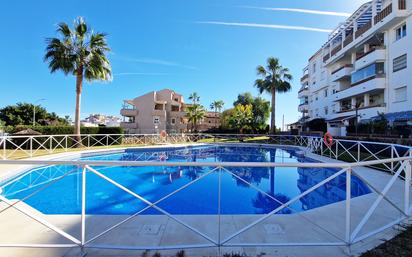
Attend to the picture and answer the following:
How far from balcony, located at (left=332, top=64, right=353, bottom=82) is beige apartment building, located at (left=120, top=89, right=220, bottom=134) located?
27095mm

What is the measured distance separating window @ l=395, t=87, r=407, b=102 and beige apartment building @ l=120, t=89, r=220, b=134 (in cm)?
3215

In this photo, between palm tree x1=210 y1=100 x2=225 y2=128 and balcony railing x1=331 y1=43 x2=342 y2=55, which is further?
palm tree x1=210 y1=100 x2=225 y2=128

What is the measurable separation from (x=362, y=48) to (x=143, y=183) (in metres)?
28.0

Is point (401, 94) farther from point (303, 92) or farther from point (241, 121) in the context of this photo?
point (303, 92)

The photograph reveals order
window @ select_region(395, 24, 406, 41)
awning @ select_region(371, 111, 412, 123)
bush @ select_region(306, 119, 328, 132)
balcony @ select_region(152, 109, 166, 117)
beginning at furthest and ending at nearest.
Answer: balcony @ select_region(152, 109, 166, 117)
bush @ select_region(306, 119, 328, 132)
window @ select_region(395, 24, 406, 41)
awning @ select_region(371, 111, 412, 123)

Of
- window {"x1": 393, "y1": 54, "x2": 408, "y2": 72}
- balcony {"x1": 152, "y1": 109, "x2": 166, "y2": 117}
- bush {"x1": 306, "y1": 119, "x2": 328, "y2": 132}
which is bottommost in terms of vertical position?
bush {"x1": 306, "y1": 119, "x2": 328, "y2": 132}

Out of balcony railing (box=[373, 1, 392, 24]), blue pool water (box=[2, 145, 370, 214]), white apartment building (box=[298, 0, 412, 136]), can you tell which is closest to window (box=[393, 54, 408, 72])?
white apartment building (box=[298, 0, 412, 136])

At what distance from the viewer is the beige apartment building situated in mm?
43000

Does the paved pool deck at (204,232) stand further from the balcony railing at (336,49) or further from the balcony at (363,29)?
the balcony railing at (336,49)

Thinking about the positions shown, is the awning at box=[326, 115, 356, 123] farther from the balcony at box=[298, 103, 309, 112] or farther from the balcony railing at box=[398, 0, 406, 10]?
the balcony railing at box=[398, 0, 406, 10]

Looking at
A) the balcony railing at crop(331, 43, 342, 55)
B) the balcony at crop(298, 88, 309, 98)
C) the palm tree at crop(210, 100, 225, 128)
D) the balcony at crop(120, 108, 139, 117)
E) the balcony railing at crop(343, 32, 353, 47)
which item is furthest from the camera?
the palm tree at crop(210, 100, 225, 128)

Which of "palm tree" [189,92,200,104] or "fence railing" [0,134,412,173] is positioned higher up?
"palm tree" [189,92,200,104]

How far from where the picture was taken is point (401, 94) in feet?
64.4

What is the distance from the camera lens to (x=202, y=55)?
27391 millimetres
